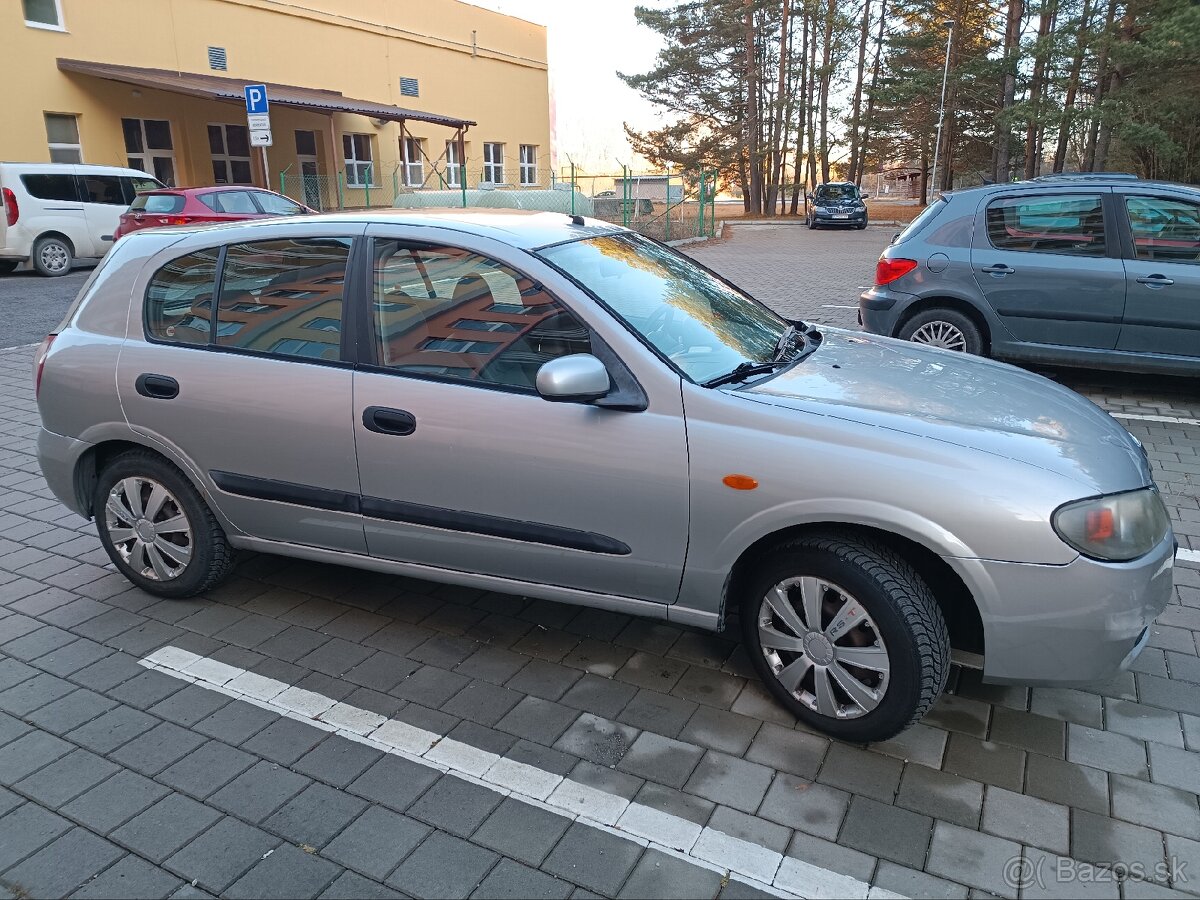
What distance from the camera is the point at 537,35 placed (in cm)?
3653

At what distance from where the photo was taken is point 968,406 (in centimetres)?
313

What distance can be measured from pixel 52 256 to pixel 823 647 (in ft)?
57.0

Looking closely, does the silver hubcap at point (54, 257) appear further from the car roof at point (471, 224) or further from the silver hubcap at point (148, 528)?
the silver hubcap at point (148, 528)

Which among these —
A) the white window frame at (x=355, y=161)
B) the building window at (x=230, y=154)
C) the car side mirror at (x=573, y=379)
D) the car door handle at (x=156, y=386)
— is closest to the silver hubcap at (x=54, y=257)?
the building window at (x=230, y=154)

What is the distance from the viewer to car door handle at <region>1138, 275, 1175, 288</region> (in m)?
6.54

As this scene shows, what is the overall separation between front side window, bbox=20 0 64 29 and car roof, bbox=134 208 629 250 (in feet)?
67.8

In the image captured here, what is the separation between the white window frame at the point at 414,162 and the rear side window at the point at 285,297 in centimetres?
2888

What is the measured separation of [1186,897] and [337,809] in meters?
2.37

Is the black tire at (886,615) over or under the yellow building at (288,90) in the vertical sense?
under

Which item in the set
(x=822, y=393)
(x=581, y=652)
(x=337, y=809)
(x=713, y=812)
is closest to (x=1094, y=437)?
(x=822, y=393)

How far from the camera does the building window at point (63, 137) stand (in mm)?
20469

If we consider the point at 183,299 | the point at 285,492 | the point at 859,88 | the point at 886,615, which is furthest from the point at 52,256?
the point at 859,88

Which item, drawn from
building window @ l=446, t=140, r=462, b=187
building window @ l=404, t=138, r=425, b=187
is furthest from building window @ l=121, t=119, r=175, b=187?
building window @ l=446, t=140, r=462, b=187

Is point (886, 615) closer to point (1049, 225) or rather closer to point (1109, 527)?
point (1109, 527)
